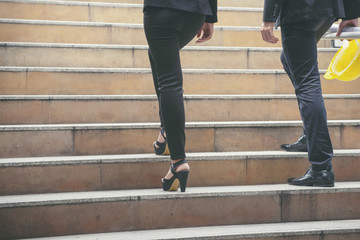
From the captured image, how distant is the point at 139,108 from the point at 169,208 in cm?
118

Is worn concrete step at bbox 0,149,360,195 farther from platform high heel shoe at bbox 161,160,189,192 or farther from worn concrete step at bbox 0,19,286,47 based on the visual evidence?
worn concrete step at bbox 0,19,286,47

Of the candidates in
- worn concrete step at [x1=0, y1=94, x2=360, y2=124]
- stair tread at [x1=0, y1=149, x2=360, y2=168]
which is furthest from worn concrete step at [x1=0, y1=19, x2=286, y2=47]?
stair tread at [x1=0, y1=149, x2=360, y2=168]

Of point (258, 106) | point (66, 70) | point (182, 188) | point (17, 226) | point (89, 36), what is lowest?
point (17, 226)

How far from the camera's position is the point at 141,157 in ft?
9.50

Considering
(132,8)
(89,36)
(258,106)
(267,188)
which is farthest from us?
(132,8)

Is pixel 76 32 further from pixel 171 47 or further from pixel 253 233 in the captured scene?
pixel 253 233

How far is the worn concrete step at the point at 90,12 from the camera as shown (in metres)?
4.95

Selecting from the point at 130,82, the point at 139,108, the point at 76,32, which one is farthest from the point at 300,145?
the point at 76,32

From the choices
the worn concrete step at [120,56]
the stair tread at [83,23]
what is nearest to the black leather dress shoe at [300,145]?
the worn concrete step at [120,56]

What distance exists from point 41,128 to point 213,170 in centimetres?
122

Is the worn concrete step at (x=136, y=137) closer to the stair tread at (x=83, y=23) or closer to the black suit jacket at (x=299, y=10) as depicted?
the black suit jacket at (x=299, y=10)

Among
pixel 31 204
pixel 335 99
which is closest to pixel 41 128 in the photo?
pixel 31 204

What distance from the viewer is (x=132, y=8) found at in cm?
529

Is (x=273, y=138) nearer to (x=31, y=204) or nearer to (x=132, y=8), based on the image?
(x=31, y=204)
